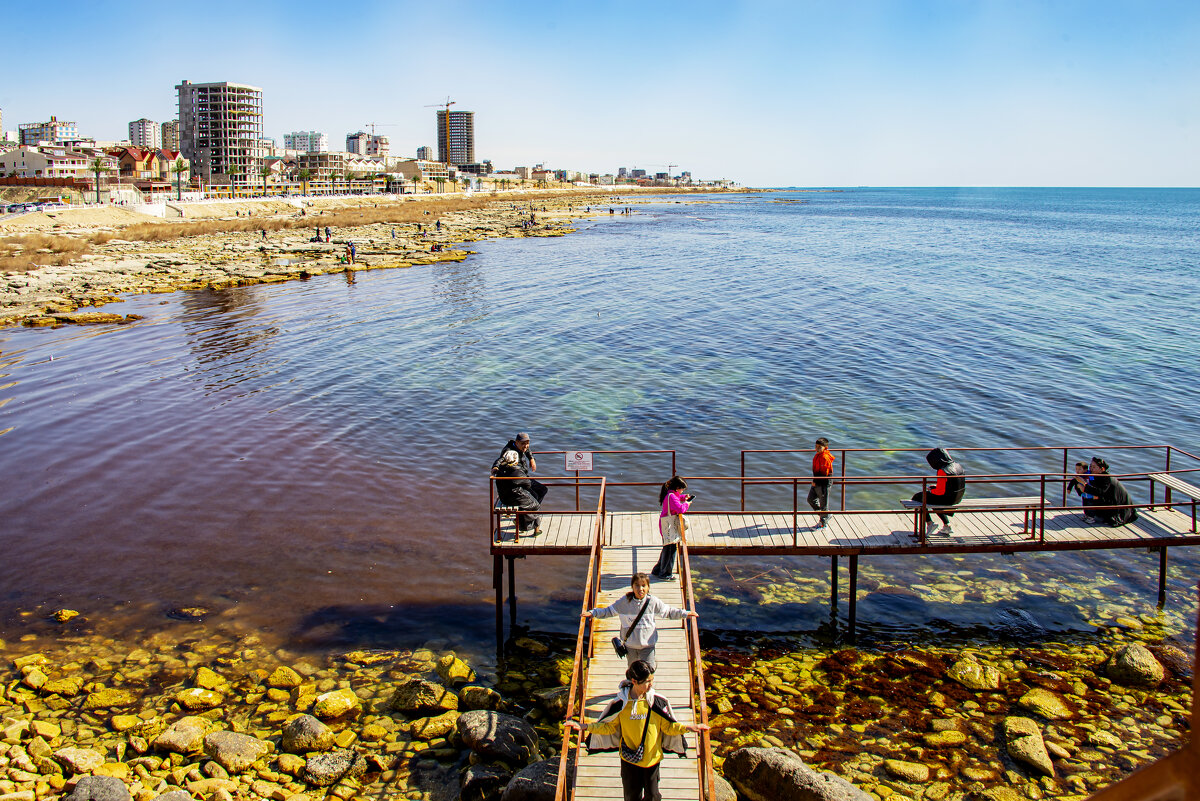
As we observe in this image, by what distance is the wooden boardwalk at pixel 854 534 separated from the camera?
16141mm

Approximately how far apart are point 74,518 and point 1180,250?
121311 millimetres

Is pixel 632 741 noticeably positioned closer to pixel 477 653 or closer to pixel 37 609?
pixel 477 653

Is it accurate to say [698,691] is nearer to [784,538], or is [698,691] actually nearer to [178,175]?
[784,538]

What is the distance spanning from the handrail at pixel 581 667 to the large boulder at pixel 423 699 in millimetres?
2041

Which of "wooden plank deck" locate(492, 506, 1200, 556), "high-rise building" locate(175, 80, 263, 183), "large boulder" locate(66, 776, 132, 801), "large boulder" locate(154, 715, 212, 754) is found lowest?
"large boulder" locate(154, 715, 212, 754)

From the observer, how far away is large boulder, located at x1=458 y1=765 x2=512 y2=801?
11.8 m

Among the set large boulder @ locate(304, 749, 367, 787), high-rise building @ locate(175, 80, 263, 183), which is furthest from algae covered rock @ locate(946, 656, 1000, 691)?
high-rise building @ locate(175, 80, 263, 183)

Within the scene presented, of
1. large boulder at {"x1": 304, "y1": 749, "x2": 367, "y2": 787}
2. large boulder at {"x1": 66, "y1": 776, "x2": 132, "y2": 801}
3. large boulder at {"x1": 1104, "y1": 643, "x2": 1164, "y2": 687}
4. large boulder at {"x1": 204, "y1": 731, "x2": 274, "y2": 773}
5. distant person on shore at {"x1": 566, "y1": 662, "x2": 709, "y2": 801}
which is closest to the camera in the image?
distant person on shore at {"x1": 566, "y1": 662, "x2": 709, "y2": 801}

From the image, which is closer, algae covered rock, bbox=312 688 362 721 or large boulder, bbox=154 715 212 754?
large boulder, bbox=154 715 212 754

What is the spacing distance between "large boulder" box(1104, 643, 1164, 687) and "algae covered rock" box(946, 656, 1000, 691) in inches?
78.9

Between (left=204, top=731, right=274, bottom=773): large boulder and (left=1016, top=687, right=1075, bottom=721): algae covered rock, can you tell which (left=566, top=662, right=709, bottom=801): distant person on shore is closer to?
(left=204, top=731, right=274, bottom=773): large boulder

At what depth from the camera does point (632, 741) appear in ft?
29.5

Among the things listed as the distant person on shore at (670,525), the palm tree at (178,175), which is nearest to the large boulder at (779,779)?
the distant person on shore at (670,525)

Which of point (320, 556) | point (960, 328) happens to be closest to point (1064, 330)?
point (960, 328)
